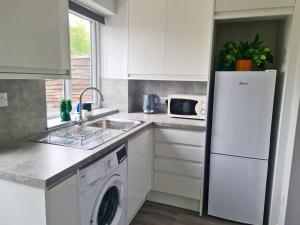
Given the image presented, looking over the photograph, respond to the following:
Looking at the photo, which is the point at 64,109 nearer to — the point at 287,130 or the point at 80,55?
the point at 80,55

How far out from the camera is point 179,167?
219 centimetres

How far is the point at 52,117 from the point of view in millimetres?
2078

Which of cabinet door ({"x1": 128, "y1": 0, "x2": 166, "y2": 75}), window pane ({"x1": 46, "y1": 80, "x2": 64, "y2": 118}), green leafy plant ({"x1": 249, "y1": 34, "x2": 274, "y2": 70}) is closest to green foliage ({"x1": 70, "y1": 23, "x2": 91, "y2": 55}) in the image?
window pane ({"x1": 46, "y1": 80, "x2": 64, "y2": 118})

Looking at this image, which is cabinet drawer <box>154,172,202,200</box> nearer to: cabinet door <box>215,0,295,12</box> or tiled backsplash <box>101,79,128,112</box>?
tiled backsplash <box>101,79,128,112</box>

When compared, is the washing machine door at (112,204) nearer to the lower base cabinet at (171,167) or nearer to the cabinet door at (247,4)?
the lower base cabinet at (171,167)

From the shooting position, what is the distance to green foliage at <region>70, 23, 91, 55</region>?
2.30 m

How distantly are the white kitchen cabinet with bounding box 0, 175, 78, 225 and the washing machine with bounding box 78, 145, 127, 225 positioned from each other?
0.09m

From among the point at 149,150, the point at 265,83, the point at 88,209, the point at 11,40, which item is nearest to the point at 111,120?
the point at 149,150

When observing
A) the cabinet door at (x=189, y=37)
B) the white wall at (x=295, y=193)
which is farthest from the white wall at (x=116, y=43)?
the white wall at (x=295, y=193)

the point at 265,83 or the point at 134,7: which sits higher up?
the point at 134,7

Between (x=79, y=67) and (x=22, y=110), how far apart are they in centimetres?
108

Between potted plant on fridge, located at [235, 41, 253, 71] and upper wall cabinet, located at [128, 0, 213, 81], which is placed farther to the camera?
upper wall cabinet, located at [128, 0, 213, 81]

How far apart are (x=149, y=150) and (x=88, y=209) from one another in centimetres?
102

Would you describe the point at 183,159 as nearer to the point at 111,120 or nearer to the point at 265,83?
the point at 111,120
